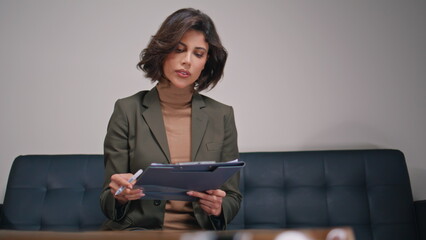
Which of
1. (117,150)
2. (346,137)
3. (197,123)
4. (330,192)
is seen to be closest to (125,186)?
(117,150)

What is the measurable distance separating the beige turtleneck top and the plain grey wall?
67cm

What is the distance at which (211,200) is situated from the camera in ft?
4.24

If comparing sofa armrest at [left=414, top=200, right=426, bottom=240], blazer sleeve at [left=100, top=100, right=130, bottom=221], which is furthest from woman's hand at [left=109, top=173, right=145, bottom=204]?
sofa armrest at [left=414, top=200, right=426, bottom=240]

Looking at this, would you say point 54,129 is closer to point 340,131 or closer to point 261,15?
point 261,15

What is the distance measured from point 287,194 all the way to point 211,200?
Answer: 75 centimetres

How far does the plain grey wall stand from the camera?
2.16 m

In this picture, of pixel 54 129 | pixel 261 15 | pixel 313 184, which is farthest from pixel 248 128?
pixel 54 129

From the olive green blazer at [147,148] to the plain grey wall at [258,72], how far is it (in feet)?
2.17

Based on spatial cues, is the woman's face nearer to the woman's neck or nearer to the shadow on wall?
the woman's neck

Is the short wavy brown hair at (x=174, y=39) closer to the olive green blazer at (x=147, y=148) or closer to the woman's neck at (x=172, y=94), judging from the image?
the woman's neck at (x=172, y=94)

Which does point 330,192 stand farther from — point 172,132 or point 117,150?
point 117,150

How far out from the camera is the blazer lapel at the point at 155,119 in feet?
4.64

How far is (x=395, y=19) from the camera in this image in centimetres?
219

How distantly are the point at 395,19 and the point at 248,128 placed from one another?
3.11 ft
